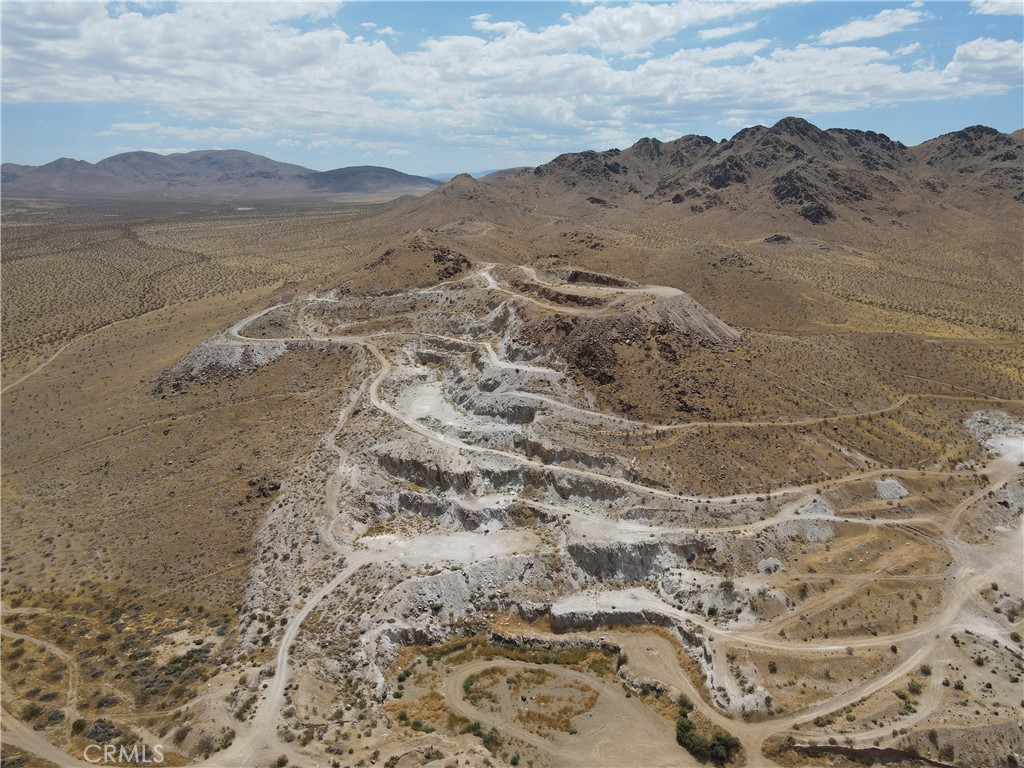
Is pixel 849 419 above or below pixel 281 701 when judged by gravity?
above

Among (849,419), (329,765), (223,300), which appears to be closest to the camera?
(329,765)

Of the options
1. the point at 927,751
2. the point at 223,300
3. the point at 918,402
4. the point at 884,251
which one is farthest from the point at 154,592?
the point at 884,251

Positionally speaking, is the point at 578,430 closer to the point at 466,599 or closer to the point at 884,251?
the point at 466,599
